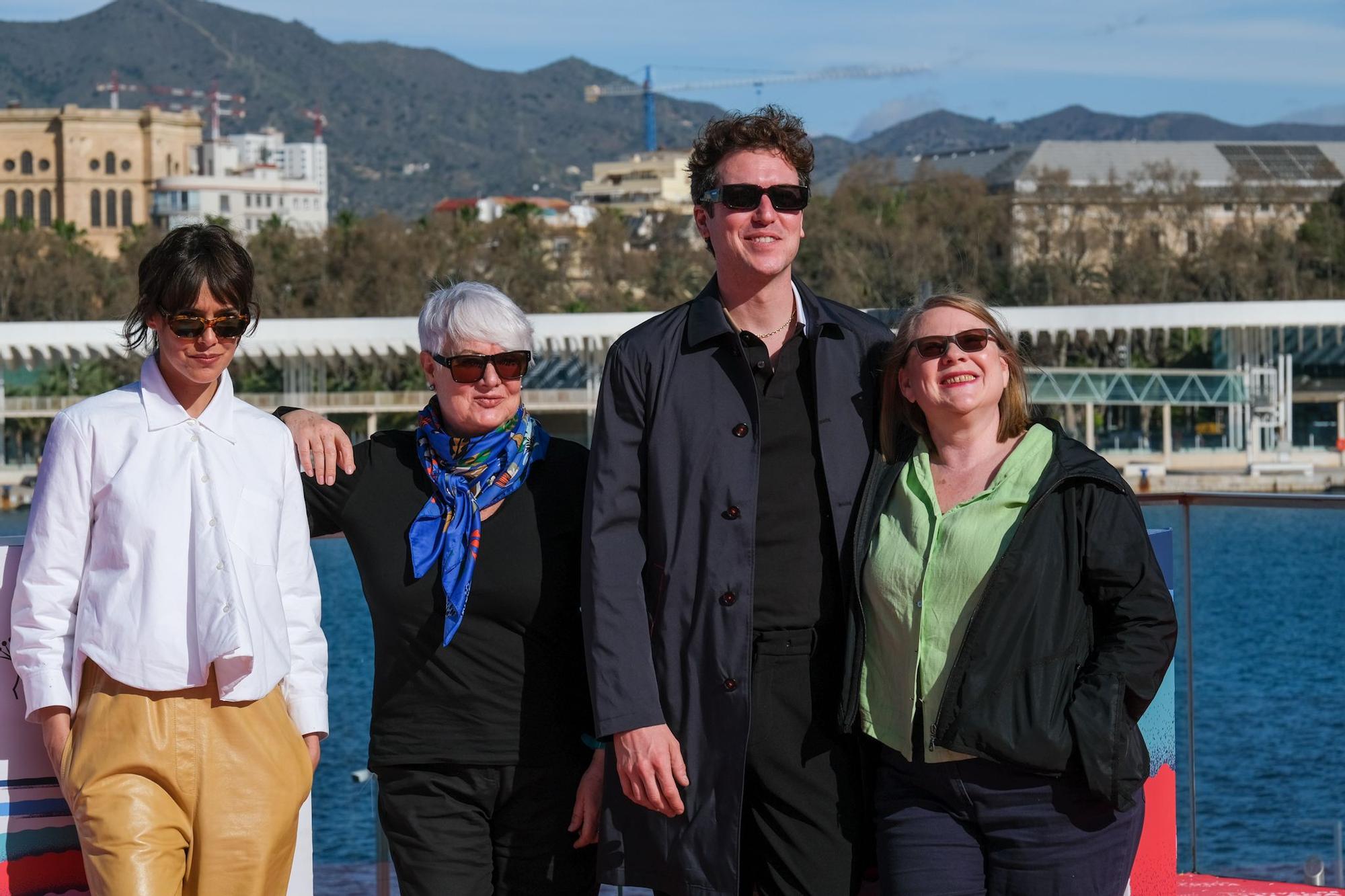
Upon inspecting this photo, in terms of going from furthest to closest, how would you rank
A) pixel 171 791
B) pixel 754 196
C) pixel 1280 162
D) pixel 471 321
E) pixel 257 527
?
pixel 1280 162 → pixel 471 321 → pixel 754 196 → pixel 257 527 → pixel 171 791

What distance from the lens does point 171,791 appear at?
2.43 m

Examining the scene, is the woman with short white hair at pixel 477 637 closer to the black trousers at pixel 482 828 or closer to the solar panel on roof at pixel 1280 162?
the black trousers at pixel 482 828

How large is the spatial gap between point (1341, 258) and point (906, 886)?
51384 millimetres

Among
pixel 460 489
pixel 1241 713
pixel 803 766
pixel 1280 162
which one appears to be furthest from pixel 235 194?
pixel 803 766

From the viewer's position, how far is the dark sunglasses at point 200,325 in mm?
2496

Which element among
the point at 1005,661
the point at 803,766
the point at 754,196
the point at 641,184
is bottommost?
the point at 803,766

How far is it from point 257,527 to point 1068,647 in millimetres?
1216

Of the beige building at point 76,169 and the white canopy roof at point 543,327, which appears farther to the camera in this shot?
the beige building at point 76,169

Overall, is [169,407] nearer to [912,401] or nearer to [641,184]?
[912,401]

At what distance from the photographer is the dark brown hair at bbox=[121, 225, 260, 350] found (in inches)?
98.6

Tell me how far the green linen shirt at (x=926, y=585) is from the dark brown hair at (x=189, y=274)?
104 centimetres

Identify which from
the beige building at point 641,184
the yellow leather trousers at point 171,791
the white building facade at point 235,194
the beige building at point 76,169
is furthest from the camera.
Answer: the beige building at point 641,184

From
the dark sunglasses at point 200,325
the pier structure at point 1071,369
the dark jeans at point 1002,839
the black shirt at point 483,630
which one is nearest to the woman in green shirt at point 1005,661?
the dark jeans at point 1002,839

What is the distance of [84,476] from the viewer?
2447 mm
